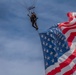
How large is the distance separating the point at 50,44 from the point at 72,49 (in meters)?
1.97

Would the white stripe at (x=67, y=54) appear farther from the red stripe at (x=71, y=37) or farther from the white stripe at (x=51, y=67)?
the white stripe at (x=51, y=67)

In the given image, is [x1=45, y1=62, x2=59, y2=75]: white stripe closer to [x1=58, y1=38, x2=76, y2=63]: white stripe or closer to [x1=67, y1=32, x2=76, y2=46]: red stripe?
[x1=58, y1=38, x2=76, y2=63]: white stripe

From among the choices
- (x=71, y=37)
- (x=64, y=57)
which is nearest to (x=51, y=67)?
(x=64, y=57)

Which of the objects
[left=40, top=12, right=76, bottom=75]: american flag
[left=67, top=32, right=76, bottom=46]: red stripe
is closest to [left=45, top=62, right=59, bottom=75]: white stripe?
[left=40, top=12, right=76, bottom=75]: american flag

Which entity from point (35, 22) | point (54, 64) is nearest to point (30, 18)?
point (35, 22)

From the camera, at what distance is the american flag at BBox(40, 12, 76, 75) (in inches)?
3155

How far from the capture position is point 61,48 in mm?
80875

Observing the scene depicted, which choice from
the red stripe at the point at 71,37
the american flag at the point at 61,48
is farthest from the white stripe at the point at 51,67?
the red stripe at the point at 71,37

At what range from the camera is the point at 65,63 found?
80.1m

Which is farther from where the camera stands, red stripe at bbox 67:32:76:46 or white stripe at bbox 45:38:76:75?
red stripe at bbox 67:32:76:46

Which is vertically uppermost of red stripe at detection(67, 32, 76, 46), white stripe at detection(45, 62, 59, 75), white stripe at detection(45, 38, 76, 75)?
red stripe at detection(67, 32, 76, 46)

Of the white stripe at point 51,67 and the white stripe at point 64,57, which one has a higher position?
the white stripe at point 64,57

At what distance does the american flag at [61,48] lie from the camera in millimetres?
80125

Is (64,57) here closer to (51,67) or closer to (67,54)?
(67,54)
